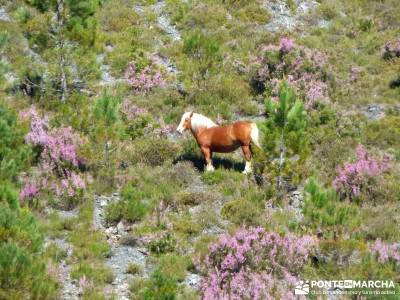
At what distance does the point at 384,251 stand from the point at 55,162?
7.61 meters

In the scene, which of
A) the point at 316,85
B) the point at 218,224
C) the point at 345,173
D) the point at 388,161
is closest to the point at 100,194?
the point at 218,224

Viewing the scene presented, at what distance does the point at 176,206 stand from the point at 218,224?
1141 millimetres

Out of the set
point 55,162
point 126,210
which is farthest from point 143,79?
point 126,210

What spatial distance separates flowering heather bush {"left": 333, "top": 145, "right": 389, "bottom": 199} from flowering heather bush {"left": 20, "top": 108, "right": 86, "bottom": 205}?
576cm

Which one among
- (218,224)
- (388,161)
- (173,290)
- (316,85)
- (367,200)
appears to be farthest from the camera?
(316,85)

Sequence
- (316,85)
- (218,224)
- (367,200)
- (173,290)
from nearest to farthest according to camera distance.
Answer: (173,290)
(218,224)
(367,200)
(316,85)

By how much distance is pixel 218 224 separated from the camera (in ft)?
38.2

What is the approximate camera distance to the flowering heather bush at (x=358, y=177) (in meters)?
12.6

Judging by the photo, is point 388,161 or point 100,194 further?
point 388,161

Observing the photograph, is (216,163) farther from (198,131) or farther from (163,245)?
(163,245)

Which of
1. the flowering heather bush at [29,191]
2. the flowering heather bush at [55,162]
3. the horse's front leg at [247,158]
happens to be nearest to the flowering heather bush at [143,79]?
the flowering heather bush at [55,162]

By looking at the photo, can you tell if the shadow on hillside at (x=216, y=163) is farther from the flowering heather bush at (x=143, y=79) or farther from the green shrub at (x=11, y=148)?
the flowering heather bush at (x=143, y=79)

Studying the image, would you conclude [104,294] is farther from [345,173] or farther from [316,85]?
[316,85]

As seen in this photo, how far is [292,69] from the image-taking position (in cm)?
1953
